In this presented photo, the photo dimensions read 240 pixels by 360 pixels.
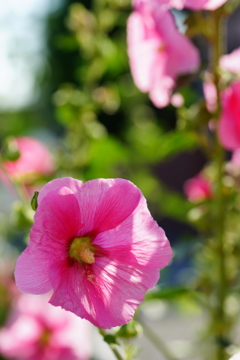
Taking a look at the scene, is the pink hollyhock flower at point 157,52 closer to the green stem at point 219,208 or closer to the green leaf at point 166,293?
the green stem at point 219,208

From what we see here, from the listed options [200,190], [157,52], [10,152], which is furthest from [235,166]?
Result: [10,152]

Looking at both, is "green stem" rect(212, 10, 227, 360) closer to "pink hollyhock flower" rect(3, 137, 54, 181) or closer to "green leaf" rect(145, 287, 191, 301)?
"green leaf" rect(145, 287, 191, 301)

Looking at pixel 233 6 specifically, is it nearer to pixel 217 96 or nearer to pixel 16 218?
pixel 217 96

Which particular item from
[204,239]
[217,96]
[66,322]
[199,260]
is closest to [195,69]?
[217,96]

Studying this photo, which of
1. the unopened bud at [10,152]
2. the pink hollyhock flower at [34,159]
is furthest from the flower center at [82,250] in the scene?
the pink hollyhock flower at [34,159]

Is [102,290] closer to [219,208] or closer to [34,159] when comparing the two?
[219,208]

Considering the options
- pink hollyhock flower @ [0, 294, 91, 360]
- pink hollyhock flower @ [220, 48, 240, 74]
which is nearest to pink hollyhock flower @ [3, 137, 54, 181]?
pink hollyhock flower @ [0, 294, 91, 360]
